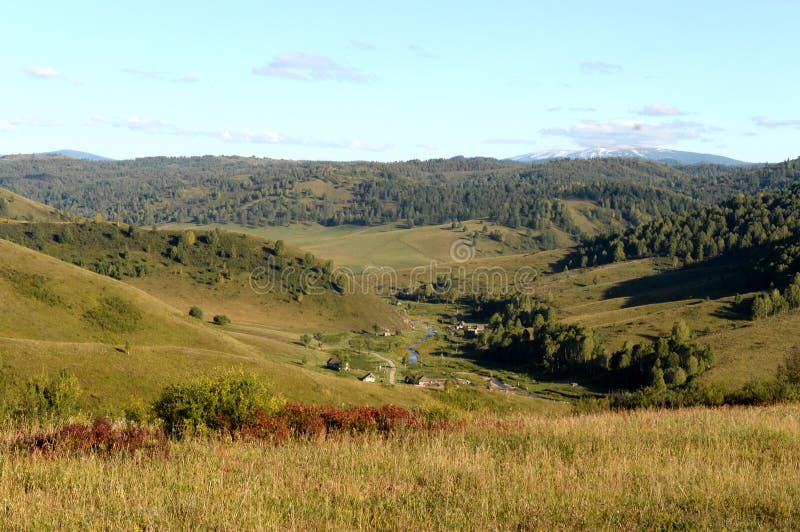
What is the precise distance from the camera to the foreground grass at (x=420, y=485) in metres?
10.1

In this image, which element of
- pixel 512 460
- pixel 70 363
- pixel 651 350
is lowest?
pixel 651 350

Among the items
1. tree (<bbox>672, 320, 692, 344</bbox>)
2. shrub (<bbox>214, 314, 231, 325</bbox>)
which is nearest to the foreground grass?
tree (<bbox>672, 320, 692, 344</bbox>)

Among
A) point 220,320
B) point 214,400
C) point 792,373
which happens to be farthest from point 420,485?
point 220,320

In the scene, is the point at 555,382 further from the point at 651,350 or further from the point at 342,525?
the point at 342,525

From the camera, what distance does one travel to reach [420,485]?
12.3 meters

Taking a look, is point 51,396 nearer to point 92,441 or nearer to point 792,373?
point 92,441

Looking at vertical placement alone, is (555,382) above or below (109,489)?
below

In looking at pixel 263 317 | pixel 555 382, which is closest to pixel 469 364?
pixel 555 382

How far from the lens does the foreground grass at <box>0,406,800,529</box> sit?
10148mm

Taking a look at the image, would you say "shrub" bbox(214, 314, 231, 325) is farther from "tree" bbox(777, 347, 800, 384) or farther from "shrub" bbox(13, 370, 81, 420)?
"tree" bbox(777, 347, 800, 384)

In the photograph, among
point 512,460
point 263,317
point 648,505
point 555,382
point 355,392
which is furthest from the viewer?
point 263,317

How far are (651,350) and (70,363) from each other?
121 meters

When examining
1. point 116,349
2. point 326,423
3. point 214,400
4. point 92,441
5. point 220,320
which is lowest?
point 220,320

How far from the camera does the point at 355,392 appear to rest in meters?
83.9
